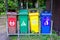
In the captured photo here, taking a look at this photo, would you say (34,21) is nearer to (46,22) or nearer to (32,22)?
(32,22)

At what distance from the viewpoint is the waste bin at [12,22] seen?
7602mm

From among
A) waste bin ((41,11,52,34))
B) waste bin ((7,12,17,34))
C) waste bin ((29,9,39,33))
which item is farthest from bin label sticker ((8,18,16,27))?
waste bin ((41,11,52,34))

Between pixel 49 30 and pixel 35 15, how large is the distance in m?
0.81

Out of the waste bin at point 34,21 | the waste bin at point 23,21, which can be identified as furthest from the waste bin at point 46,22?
the waste bin at point 23,21

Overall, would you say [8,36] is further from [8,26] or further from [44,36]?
[44,36]

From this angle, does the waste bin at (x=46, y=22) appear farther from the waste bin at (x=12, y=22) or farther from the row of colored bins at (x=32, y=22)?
the waste bin at (x=12, y=22)

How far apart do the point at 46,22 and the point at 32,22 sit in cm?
54

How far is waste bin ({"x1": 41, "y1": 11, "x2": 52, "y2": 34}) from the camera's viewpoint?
7.49m

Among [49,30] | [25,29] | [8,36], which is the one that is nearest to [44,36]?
[49,30]

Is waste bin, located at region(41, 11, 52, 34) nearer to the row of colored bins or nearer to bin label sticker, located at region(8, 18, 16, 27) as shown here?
the row of colored bins

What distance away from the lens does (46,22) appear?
24.8 feet

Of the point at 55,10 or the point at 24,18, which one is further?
the point at 55,10

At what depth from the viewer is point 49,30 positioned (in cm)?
770

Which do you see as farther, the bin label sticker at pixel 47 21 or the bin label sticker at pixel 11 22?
the bin label sticker at pixel 11 22
